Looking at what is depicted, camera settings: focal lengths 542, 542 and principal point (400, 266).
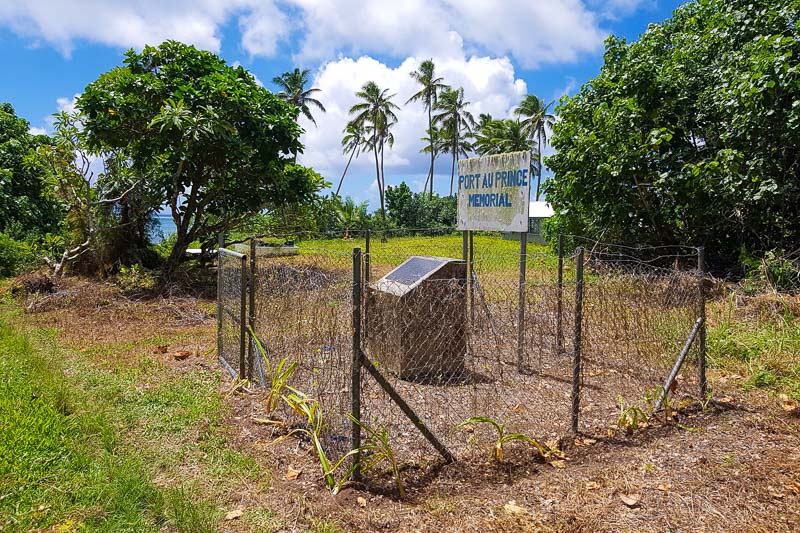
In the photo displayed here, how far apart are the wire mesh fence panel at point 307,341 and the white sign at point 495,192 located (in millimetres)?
2083

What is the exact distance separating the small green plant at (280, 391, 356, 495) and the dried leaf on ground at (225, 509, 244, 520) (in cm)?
57

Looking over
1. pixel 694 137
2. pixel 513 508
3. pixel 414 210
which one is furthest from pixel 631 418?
pixel 414 210

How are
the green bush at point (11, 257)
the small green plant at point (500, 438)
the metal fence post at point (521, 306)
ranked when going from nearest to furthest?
the small green plant at point (500, 438)
the metal fence post at point (521, 306)
the green bush at point (11, 257)

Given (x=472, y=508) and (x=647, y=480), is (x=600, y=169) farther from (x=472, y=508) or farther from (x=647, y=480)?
(x=472, y=508)

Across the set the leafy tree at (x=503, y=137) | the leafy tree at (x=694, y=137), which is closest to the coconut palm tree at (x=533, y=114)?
the leafy tree at (x=503, y=137)

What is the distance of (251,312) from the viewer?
17.4 ft

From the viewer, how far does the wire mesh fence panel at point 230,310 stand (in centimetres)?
571

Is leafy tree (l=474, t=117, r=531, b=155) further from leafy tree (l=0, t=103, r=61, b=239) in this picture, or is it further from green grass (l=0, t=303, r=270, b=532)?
green grass (l=0, t=303, r=270, b=532)

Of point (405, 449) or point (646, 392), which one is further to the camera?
point (646, 392)

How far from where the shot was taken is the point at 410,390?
529cm

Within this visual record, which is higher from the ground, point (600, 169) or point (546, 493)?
point (600, 169)

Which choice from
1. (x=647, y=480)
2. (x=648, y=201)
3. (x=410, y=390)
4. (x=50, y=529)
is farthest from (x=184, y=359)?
(x=648, y=201)

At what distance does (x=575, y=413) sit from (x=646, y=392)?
0.95m

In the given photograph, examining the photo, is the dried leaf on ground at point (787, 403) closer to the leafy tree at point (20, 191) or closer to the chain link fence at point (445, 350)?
the chain link fence at point (445, 350)
